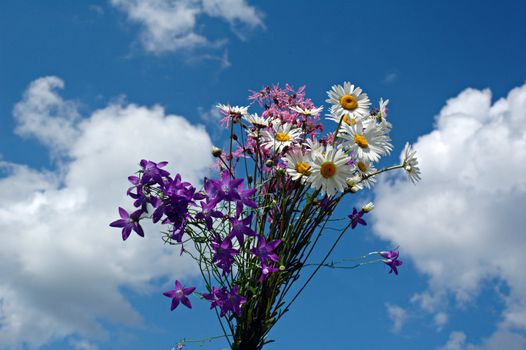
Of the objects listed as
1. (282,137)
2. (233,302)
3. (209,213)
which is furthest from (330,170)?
(233,302)

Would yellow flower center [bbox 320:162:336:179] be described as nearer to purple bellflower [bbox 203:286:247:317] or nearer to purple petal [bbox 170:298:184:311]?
purple bellflower [bbox 203:286:247:317]

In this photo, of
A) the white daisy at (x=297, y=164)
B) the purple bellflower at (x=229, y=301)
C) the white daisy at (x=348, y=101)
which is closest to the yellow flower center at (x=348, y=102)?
the white daisy at (x=348, y=101)

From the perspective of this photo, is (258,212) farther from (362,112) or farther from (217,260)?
(362,112)

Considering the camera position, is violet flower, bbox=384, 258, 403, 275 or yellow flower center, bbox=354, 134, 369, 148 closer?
yellow flower center, bbox=354, 134, 369, 148

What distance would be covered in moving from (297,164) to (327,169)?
0.16m

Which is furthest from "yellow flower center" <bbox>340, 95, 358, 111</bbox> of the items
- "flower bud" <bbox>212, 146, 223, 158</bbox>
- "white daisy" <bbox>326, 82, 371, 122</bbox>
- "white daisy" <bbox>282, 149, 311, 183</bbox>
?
"flower bud" <bbox>212, 146, 223, 158</bbox>

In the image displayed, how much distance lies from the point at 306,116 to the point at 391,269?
790mm

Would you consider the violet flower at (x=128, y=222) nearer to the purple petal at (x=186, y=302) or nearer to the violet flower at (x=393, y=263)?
the purple petal at (x=186, y=302)

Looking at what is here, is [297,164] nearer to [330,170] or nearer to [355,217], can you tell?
[330,170]

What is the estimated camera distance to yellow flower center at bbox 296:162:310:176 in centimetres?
244

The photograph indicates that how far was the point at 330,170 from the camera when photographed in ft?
7.71

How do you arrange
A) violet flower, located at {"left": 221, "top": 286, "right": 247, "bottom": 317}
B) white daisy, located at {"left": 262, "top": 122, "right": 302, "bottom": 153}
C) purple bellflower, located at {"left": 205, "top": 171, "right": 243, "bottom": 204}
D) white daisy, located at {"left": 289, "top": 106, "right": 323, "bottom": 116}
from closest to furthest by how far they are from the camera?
purple bellflower, located at {"left": 205, "top": 171, "right": 243, "bottom": 204}, violet flower, located at {"left": 221, "top": 286, "right": 247, "bottom": 317}, white daisy, located at {"left": 262, "top": 122, "right": 302, "bottom": 153}, white daisy, located at {"left": 289, "top": 106, "right": 323, "bottom": 116}

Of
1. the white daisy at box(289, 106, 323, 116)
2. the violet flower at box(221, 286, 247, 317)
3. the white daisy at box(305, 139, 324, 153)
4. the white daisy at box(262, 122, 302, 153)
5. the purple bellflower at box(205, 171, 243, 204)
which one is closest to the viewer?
the purple bellflower at box(205, 171, 243, 204)

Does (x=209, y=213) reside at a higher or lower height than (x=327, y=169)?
lower
